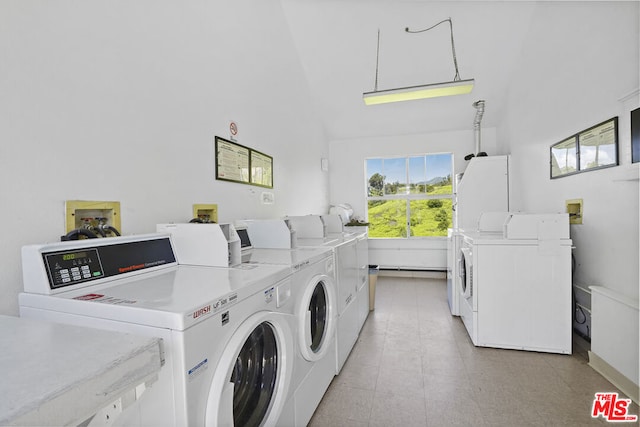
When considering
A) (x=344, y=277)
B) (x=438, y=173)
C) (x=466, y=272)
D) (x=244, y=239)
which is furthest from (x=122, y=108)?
(x=438, y=173)

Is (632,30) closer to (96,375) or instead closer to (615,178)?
(615,178)

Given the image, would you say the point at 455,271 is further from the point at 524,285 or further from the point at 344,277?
the point at 344,277

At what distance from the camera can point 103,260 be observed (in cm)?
122

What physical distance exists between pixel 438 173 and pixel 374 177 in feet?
4.00

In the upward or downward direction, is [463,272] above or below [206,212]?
below

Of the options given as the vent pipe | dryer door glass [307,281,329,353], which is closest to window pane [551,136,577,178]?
the vent pipe

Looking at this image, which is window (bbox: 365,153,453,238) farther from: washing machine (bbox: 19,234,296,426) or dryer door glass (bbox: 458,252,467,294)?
washing machine (bbox: 19,234,296,426)

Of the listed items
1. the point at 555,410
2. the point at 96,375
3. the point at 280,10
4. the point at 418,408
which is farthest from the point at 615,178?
the point at 280,10

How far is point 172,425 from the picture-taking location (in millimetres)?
828

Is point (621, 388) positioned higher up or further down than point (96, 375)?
further down

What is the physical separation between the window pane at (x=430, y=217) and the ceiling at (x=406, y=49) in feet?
5.16

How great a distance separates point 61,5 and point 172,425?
73.6 inches

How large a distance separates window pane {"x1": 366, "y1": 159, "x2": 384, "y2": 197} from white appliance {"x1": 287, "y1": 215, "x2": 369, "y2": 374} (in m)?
2.76

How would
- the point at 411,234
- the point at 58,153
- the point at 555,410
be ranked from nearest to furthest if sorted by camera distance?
the point at 58,153 < the point at 555,410 < the point at 411,234
